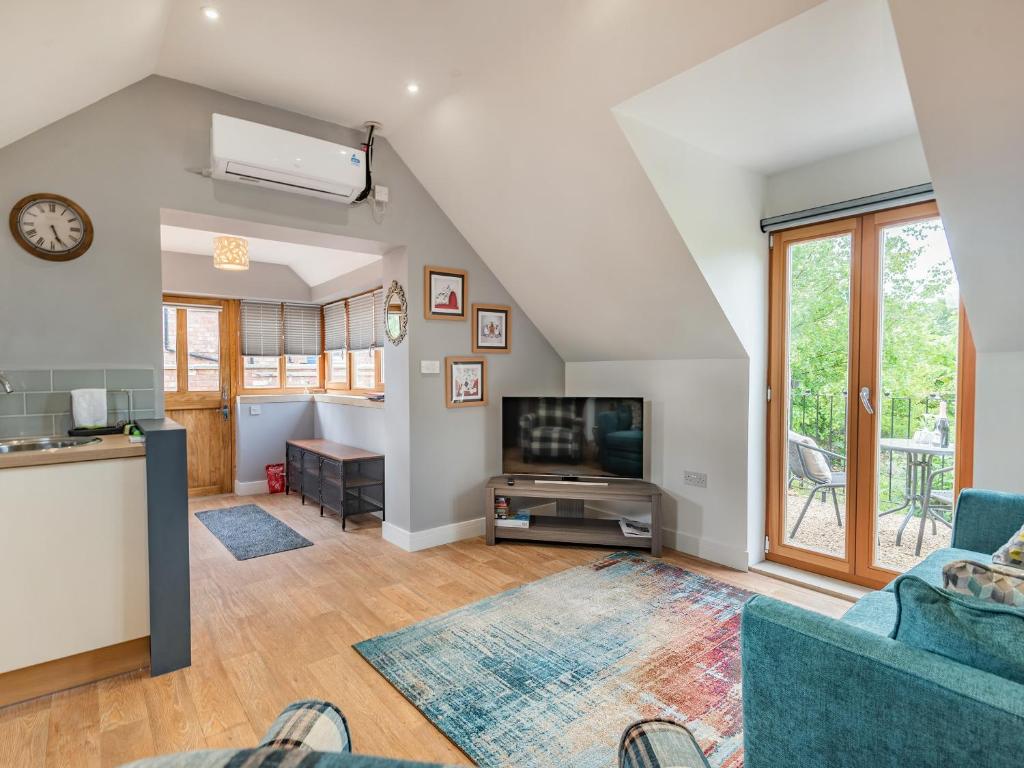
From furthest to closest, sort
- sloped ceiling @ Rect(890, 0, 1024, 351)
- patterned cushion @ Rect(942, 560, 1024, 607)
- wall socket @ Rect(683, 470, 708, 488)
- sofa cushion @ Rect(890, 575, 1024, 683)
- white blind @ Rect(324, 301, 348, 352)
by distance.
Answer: white blind @ Rect(324, 301, 348, 352) → wall socket @ Rect(683, 470, 708, 488) → sloped ceiling @ Rect(890, 0, 1024, 351) → patterned cushion @ Rect(942, 560, 1024, 607) → sofa cushion @ Rect(890, 575, 1024, 683)

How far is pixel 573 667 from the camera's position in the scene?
2.27 metres

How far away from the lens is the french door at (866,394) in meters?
2.79

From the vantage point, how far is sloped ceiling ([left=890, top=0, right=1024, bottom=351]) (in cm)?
154

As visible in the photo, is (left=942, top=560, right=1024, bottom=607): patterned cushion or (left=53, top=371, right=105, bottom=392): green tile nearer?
(left=942, top=560, right=1024, bottom=607): patterned cushion

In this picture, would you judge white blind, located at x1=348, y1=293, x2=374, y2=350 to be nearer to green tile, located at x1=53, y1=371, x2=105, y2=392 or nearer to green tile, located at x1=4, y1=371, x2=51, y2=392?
green tile, located at x1=53, y1=371, x2=105, y2=392

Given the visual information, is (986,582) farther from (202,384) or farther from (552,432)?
(202,384)

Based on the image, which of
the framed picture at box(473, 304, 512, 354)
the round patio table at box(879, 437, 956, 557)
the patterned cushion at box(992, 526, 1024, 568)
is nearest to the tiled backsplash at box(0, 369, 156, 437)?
the framed picture at box(473, 304, 512, 354)

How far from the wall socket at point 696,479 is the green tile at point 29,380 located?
3686mm

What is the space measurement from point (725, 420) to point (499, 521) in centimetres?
173

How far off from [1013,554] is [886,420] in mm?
1479

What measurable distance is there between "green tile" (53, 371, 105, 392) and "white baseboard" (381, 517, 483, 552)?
6.73 feet

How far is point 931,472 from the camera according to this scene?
9.39ft

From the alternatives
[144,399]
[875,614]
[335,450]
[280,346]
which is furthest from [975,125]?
[280,346]

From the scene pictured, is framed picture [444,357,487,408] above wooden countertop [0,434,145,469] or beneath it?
above
